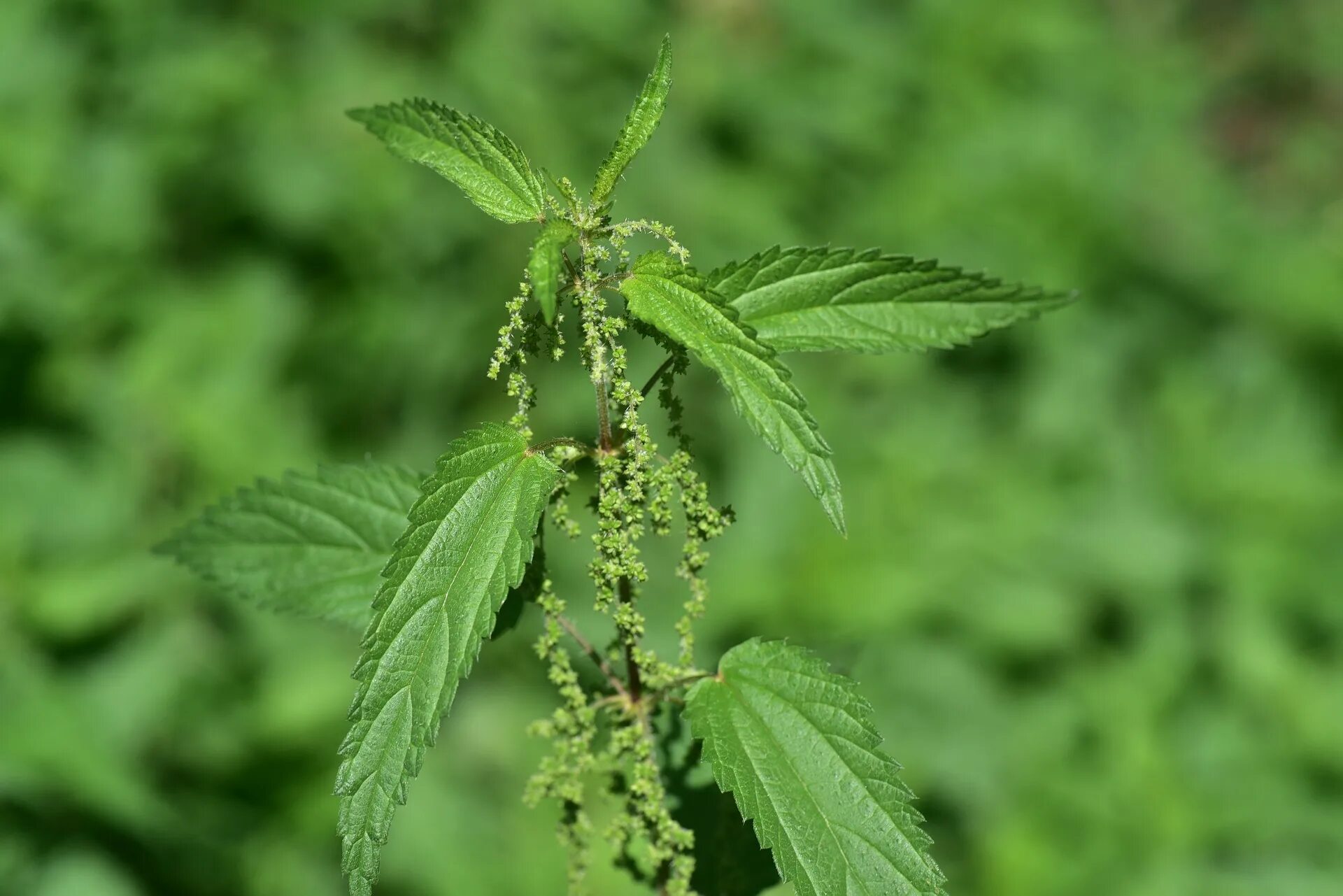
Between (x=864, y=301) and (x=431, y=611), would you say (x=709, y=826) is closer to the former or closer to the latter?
(x=431, y=611)

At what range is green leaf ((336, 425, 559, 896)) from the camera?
149 centimetres

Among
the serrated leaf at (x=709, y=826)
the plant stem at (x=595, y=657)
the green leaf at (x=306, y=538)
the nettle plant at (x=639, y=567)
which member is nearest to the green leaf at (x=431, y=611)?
the nettle plant at (x=639, y=567)

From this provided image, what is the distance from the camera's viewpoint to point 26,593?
4074 mm

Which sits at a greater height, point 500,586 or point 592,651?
point 592,651

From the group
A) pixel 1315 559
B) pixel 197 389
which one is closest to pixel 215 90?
pixel 197 389

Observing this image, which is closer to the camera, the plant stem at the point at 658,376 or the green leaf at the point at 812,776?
the green leaf at the point at 812,776

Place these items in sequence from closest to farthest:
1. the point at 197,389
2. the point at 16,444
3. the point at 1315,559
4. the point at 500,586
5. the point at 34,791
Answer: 1. the point at 500,586
2. the point at 34,791
3. the point at 16,444
4. the point at 197,389
5. the point at 1315,559

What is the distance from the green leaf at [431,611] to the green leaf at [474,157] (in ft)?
1.15

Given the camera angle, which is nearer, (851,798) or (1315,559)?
(851,798)

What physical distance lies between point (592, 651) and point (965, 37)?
564 centimetres

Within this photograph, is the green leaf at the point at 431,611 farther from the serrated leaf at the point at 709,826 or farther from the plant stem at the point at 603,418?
the serrated leaf at the point at 709,826

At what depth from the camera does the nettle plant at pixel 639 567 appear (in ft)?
5.11

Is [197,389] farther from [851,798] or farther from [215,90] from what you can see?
[851,798]

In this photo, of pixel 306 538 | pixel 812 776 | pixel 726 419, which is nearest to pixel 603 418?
pixel 812 776
